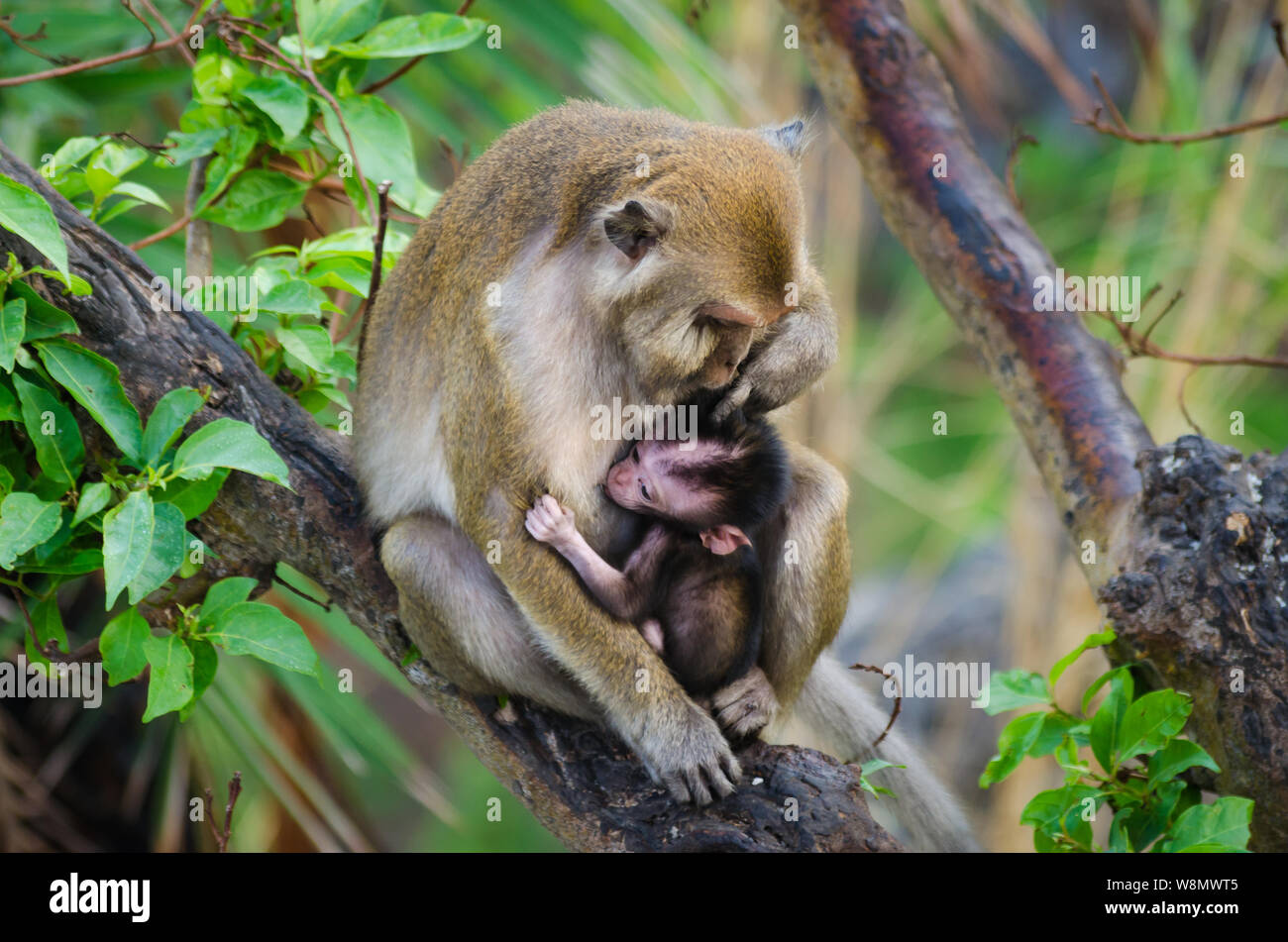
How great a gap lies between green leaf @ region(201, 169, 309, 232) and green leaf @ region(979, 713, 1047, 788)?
250cm

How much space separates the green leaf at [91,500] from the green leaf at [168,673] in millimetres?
317

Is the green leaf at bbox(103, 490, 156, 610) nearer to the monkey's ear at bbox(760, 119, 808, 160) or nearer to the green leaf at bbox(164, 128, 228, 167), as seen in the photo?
Answer: the green leaf at bbox(164, 128, 228, 167)

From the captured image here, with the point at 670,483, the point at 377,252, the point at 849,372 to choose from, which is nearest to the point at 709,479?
the point at 670,483

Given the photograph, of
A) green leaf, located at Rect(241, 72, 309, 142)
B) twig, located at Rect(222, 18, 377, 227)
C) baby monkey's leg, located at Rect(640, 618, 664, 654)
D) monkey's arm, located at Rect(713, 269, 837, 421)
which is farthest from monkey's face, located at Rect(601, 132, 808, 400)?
green leaf, located at Rect(241, 72, 309, 142)

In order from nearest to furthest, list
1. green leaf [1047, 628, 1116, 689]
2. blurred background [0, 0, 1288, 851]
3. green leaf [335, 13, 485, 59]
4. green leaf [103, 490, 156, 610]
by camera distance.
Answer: green leaf [103, 490, 156, 610] → green leaf [1047, 628, 1116, 689] → green leaf [335, 13, 485, 59] → blurred background [0, 0, 1288, 851]

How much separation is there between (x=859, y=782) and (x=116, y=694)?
3.52 meters

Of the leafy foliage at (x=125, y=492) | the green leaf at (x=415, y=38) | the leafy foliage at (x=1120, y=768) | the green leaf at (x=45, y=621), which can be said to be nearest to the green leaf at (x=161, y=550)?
the leafy foliage at (x=125, y=492)

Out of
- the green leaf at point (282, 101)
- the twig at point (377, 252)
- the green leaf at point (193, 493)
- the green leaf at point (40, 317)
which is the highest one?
the green leaf at point (282, 101)

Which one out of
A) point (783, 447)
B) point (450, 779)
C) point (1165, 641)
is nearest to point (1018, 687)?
point (1165, 641)

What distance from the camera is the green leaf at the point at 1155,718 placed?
109 inches

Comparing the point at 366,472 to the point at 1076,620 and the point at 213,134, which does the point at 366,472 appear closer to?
the point at 213,134

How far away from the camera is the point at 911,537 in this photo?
29.6 ft

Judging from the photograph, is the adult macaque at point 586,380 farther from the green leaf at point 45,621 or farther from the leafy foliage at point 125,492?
the green leaf at point 45,621

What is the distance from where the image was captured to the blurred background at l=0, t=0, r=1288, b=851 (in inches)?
169
